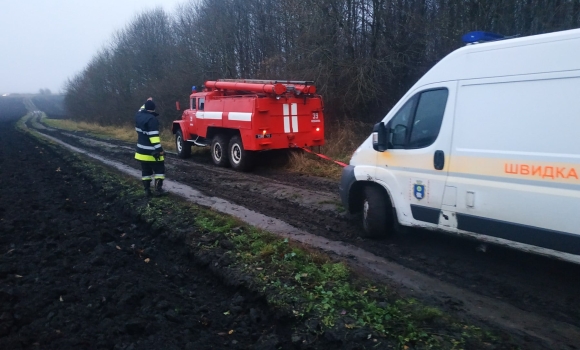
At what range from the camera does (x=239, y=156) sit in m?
13.6

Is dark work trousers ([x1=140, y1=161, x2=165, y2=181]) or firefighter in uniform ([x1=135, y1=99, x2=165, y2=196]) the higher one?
firefighter in uniform ([x1=135, y1=99, x2=165, y2=196])

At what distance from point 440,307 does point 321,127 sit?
31.6 feet

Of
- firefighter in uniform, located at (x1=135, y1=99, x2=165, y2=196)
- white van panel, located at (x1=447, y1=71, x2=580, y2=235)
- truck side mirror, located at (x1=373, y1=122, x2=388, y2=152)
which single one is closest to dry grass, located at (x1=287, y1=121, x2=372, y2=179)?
firefighter in uniform, located at (x1=135, y1=99, x2=165, y2=196)

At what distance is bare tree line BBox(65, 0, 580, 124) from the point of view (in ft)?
45.8

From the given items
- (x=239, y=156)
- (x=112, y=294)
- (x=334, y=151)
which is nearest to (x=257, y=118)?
(x=239, y=156)

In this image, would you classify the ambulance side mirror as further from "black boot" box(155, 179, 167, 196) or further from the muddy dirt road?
"black boot" box(155, 179, 167, 196)

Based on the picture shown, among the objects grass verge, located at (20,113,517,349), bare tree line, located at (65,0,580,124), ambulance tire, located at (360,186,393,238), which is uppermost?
bare tree line, located at (65,0,580,124)

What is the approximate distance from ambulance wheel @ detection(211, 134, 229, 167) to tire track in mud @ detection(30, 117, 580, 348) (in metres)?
3.77

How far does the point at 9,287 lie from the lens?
5.00 m

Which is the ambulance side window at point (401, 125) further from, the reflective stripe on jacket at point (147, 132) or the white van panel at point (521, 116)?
the reflective stripe on jacket at point (147, 132)

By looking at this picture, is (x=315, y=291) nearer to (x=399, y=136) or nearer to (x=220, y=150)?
(x=399, y=136)

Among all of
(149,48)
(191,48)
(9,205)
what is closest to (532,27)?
(9,205)

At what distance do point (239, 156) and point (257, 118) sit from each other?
62.3 inches

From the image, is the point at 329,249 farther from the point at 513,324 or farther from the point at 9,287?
the point at 9,287
